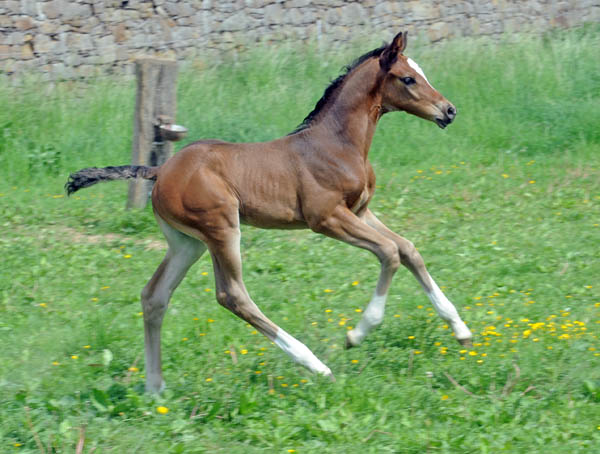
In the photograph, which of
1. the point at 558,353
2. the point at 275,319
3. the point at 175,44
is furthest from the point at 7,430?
the point at 175,44

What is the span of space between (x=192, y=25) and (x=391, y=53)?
33.9ft

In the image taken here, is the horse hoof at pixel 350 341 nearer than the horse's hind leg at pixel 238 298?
No

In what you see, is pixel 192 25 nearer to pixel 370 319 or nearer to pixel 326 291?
pixel 326 291

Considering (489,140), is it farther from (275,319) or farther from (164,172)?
(164,172)

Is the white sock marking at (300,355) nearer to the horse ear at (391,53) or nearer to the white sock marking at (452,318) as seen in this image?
the white sock marking at (452,318)

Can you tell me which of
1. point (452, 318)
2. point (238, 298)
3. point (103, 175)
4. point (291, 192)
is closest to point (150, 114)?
point (103, 175)

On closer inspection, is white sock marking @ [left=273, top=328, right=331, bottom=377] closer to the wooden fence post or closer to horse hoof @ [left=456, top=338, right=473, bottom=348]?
horse hoof @ [left=456, top=338, right=473, bottom=348]

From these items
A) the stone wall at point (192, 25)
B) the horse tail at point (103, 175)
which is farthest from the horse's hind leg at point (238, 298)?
the stone wall at point (192, 25)

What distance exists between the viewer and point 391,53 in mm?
5516

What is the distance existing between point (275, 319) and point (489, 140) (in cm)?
622

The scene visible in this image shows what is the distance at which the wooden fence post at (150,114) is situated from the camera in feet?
30.3

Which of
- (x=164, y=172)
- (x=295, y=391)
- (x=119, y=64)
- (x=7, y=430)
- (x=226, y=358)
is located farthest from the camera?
(x=119, y=64)

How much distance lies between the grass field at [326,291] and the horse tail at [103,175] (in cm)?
110

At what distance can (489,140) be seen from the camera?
38.6 ft
